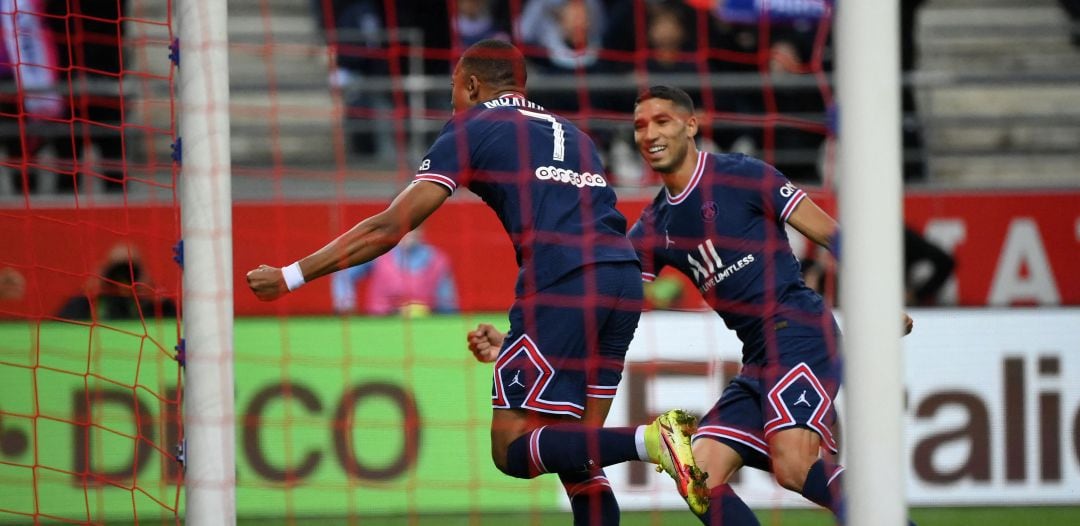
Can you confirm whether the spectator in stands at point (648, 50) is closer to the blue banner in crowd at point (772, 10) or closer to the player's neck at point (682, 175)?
the blue banner in crowd at point (772, 10)

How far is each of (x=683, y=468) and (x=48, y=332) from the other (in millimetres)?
4395

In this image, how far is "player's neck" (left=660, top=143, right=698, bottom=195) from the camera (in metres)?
5.39

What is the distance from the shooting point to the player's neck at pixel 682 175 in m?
5.39

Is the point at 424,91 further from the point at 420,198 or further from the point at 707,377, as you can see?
the point at 420,198

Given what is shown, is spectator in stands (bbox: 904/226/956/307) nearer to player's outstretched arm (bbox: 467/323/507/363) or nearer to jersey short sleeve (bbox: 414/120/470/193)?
player's outstretched arm (bbox: 467/323/507/363)

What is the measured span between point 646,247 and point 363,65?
5678mm

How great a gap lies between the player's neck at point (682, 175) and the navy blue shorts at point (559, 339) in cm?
46

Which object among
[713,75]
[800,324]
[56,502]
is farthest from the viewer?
[713,75]

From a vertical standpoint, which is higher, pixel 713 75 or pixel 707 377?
pixel 713 75

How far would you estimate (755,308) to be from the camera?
17.5 feet

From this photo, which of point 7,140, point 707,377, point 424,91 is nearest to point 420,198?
point 707,377

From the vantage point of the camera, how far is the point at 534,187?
5.03 m

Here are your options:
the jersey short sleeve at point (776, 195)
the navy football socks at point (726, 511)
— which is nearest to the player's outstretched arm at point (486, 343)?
the navy football socks at point (726, 511)

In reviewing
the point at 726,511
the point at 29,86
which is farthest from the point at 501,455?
the point at 29,86
